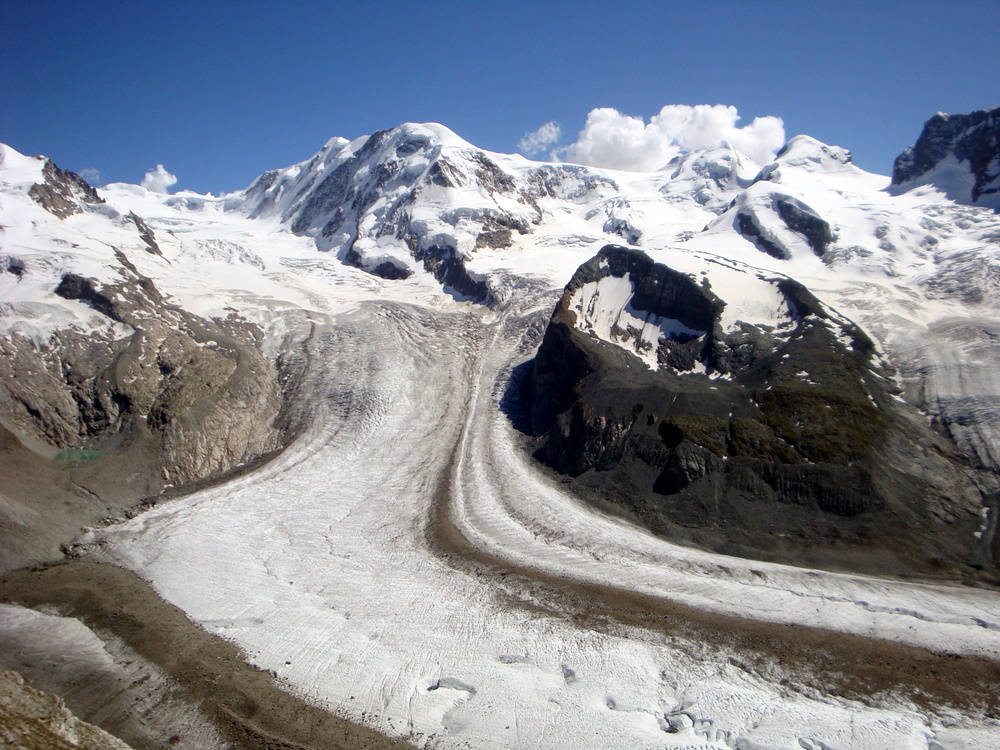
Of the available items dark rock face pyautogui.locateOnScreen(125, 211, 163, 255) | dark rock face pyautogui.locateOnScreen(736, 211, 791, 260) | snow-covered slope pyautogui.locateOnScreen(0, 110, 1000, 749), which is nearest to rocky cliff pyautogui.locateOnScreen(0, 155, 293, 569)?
snow-covered slope pyautogui.locateOnScreen(0, 110, 1000, 749)

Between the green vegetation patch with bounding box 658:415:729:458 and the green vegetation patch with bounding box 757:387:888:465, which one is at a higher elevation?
the green vegetation patch with bounding box 757:387:888:465

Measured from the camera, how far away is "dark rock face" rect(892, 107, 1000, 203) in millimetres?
69188

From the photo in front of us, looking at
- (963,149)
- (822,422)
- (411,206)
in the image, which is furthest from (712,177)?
(822,422)

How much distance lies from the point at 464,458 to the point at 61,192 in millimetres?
56447

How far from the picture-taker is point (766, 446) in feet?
89.4

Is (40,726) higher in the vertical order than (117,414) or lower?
lower

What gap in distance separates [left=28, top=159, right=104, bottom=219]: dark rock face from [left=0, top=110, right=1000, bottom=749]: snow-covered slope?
36 centimetres

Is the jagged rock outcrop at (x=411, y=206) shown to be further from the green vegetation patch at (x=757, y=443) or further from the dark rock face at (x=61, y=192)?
the green vegetation patch at (x=757, y=443)

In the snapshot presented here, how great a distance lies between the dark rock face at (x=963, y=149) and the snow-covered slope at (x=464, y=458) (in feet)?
17.2

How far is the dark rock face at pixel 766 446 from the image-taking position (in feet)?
76.1

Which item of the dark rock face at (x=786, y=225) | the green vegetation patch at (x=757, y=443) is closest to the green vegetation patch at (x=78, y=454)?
the green vegetation patch at (x=757, y=443)

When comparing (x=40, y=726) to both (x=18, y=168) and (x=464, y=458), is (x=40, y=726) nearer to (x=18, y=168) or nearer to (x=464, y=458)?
(x=464, y=458)

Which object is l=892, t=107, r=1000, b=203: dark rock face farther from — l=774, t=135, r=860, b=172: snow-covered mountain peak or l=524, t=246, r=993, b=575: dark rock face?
l=524, t=246, r=993, b=575: dark rock face

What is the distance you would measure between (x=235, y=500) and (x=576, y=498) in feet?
58.1
